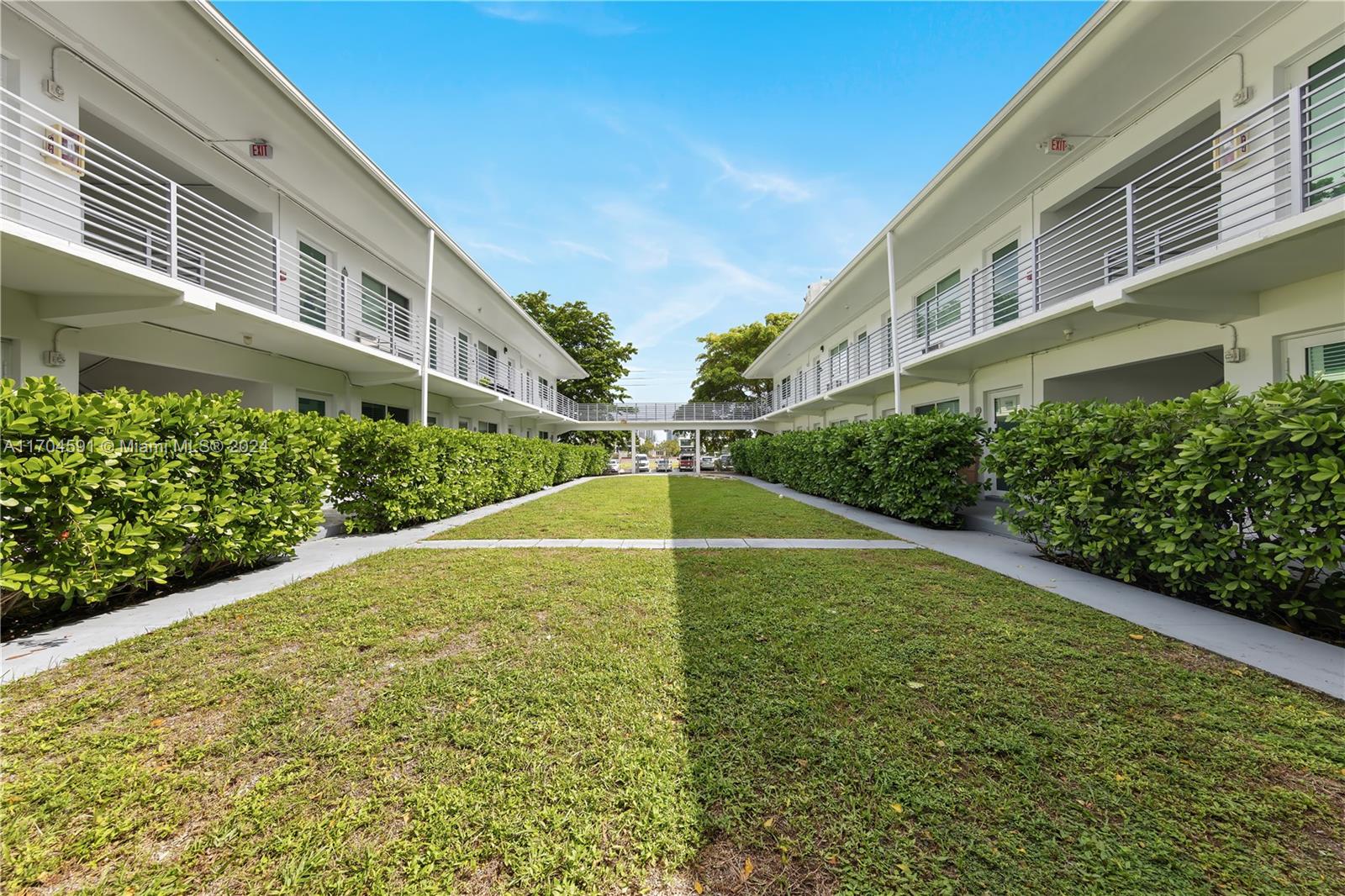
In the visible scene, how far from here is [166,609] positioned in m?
4.05

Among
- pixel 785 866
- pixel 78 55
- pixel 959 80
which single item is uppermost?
pixel 959 80

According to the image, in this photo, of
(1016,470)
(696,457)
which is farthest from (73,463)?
(696,457)

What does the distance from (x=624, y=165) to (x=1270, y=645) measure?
14585mm

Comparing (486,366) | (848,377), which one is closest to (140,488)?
(486,366)

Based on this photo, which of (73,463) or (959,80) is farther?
(959,80)

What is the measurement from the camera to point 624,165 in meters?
13.1

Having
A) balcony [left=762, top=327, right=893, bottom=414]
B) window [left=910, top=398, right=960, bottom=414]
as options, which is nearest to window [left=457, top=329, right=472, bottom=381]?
balcony [left=762, top=327, right=893, bottom=414]

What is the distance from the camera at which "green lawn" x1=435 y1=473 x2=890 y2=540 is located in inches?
305

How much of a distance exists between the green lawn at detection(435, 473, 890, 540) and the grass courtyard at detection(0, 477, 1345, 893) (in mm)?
3961

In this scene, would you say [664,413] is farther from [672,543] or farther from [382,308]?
[672,543]

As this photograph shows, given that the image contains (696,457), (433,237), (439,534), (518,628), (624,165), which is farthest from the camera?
(696,457)

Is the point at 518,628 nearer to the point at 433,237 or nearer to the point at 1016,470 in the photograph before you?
the point at 1016,470

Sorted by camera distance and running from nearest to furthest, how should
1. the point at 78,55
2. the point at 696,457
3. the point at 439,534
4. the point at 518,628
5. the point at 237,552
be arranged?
the point at 518,628, the point at 237,552, the point at 78,55, the point at 439,534, the point at 696,457

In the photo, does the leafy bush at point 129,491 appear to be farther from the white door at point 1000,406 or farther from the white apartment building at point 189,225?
the white door at point 1000,406
